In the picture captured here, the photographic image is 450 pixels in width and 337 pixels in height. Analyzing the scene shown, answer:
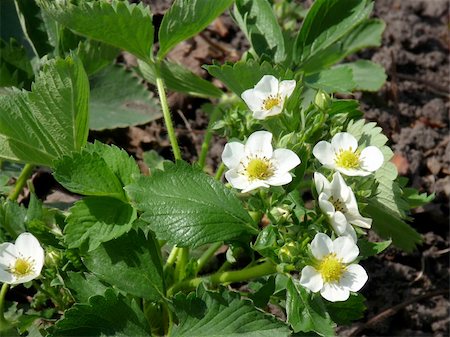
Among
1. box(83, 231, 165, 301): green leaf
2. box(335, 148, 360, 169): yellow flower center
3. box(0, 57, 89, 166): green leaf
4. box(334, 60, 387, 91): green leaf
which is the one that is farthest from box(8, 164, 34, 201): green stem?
box(334, 60, 387, 91): green leaf

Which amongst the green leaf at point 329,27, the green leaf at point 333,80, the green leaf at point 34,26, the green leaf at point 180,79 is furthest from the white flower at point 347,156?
the green leaf at point 34,26

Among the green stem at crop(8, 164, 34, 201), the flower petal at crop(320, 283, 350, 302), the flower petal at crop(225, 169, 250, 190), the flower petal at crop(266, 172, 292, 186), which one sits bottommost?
the green stem at crop(8, 164, 34, 201)

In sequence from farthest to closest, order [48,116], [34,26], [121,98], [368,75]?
[368,75], [121,98], [34,26], [48,116]

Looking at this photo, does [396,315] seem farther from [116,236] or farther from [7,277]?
[7,277]

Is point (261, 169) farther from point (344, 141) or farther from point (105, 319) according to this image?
point (105, 319)

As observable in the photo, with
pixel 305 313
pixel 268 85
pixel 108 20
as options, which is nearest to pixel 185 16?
pixel 108 20

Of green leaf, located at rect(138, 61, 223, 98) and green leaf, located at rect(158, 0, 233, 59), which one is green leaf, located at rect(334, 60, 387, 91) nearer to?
green leaf, located at rect(138, 61, 223, 98)

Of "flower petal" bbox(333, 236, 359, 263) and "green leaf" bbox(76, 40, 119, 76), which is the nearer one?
"flower petal" bbox(333, 236, 359, 263)
